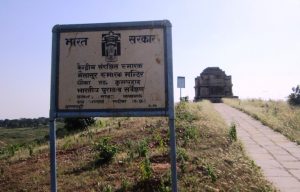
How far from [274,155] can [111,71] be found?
767cm

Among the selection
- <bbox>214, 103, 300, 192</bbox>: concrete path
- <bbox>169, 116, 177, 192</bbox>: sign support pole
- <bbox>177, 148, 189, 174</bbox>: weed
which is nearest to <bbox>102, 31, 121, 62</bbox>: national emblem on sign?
<bbox>169, 116, 177, 192</bbox>: sign support pole

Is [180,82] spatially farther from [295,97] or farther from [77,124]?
[295,97]

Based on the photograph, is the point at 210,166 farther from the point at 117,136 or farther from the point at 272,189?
the point at 117,136

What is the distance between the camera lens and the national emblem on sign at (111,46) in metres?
5.72

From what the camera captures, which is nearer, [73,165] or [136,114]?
[136,114]

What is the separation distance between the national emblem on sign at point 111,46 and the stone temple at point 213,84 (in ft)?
145

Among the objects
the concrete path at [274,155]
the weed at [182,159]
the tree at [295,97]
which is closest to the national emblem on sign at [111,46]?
the weed at [182,159]

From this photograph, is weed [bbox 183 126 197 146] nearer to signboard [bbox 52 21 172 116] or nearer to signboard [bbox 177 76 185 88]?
signboard [bbox 52 21 172 116]

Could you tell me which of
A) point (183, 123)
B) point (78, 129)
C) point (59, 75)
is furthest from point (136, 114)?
point (78, 129)

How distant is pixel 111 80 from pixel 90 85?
0.27m

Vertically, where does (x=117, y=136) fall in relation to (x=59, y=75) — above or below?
below

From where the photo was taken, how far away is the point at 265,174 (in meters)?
9.73

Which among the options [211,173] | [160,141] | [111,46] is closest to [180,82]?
[160,141]

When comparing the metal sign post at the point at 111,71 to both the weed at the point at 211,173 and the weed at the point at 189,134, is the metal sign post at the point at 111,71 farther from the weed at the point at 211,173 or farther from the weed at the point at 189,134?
the weed at the point at 189,134
